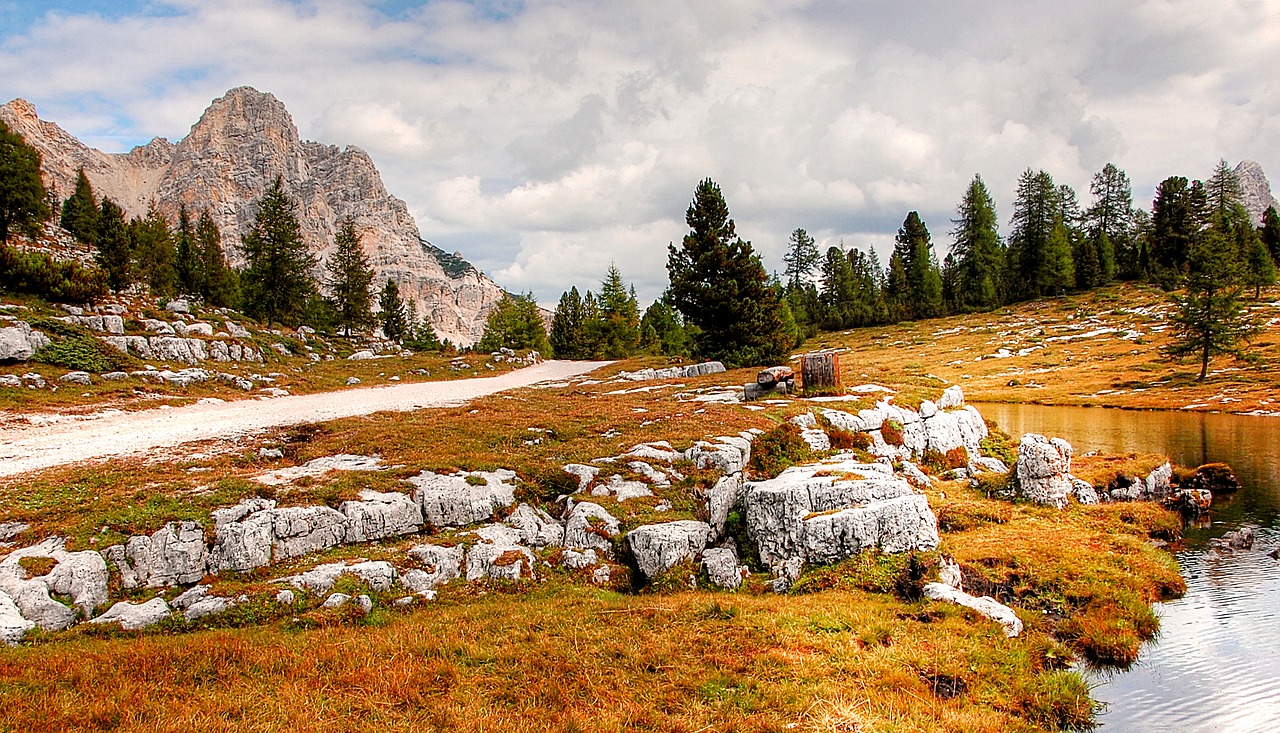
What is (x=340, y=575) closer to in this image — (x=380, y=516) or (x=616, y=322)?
(x=380, y=516)

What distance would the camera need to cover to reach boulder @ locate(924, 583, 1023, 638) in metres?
11.7

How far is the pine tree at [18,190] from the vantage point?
4666 cm

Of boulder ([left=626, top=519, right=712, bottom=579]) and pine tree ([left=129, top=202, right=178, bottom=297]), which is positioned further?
pine tree ([left=129, top=202, right=178, bottom=297])

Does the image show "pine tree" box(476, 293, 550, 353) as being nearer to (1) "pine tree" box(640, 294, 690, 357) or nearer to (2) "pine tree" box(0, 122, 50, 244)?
(1) "pine tree" box(640, 294, 690, 357)

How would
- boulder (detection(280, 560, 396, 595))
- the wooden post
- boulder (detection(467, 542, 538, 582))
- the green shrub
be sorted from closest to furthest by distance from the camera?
boulder (detection(280, 560, 396, 595))
boulder (detection(467, 542, 538, 582))
the green shrub
the wooden post

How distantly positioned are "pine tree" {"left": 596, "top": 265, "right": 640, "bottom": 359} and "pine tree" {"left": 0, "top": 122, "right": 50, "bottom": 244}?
62442mm

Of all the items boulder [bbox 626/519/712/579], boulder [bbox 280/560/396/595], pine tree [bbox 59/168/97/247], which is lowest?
boulder [bbox 626/519/712/579]

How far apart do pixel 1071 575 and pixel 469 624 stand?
48.3 feet

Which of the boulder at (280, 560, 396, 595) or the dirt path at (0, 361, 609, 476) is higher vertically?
the dirt path at (0, 361, 609, 476)

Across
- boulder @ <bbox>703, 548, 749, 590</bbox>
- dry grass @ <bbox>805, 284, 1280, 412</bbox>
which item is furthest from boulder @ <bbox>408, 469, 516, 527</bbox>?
dry grass @ <bbox>805, 284, 1280, 412</bbox>

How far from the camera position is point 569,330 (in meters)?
98.4

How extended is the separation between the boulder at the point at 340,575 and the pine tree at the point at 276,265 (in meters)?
56.9

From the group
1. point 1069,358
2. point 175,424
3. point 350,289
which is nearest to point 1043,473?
point 175,424

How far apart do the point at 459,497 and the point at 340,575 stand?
11.2ft
